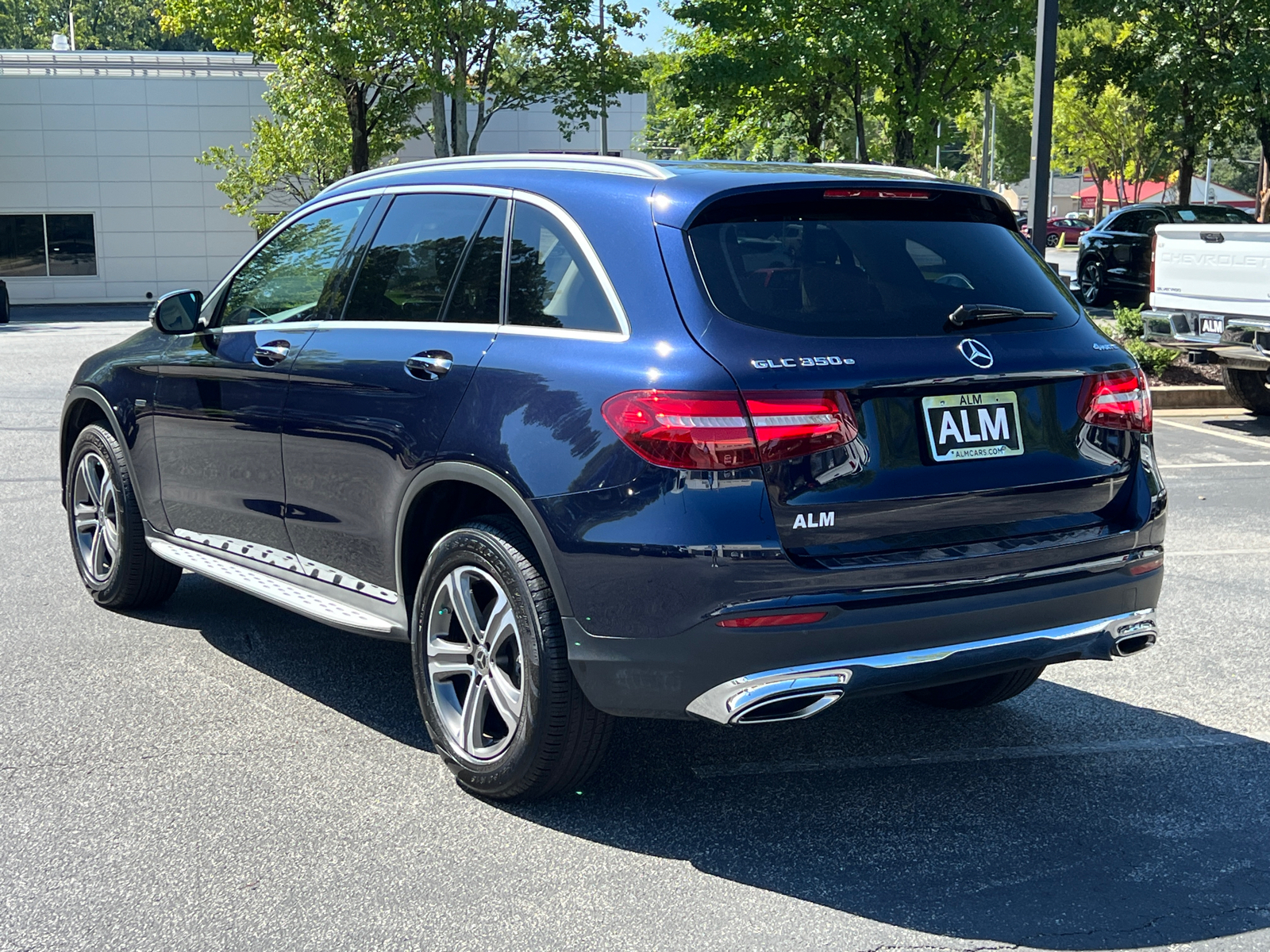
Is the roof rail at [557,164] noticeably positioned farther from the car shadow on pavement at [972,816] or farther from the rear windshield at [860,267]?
the car shadow on pavement at [972,816]

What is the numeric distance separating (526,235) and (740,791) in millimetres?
1779

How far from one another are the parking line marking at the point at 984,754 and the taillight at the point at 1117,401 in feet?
3.65

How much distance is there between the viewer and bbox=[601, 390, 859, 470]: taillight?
353 cm

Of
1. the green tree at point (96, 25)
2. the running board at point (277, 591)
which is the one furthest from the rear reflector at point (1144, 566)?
the green tree at point (96, 25)

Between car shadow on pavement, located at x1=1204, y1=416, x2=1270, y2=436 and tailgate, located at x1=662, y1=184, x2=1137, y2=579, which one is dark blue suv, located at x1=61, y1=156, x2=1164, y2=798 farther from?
car shadow on pavement, located at x1=1204, y1=416, x2=1270, y2=436

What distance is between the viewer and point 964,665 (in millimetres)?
3781

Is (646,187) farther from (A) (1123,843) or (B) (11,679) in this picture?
(B) (11,679)

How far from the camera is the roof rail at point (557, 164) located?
409cm

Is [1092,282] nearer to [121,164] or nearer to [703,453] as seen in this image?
[703,453]

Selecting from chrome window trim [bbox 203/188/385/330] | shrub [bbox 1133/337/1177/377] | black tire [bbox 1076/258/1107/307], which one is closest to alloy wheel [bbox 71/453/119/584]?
A: chrome window trim [bbox 203/188/385/330]

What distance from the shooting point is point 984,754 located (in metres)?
4.62

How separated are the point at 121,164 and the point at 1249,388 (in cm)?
3697

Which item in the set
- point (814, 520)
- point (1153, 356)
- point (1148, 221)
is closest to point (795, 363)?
point (814, 520)

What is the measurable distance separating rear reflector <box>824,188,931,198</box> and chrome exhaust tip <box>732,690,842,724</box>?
1.39 metres
